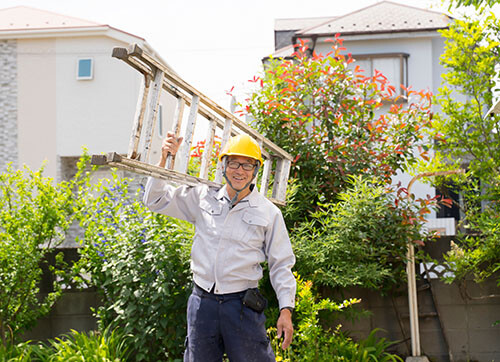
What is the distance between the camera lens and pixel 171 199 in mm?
3646

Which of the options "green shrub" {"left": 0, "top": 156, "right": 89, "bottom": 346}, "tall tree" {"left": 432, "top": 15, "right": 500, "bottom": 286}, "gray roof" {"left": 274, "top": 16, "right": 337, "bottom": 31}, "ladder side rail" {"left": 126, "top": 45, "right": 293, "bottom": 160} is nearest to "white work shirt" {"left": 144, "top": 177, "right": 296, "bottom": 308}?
"ladder side rail" {"left": 126, "top": 45, "right": 293, "bottom": 160}

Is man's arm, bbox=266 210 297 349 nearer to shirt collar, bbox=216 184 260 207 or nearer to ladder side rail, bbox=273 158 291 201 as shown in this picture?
shirt collar, bbox=216 184 260 207

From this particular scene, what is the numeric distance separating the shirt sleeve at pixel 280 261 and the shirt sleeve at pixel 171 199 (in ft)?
1.57

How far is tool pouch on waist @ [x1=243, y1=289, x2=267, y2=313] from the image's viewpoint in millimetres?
3432

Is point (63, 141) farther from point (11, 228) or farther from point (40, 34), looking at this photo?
point (11, 228)

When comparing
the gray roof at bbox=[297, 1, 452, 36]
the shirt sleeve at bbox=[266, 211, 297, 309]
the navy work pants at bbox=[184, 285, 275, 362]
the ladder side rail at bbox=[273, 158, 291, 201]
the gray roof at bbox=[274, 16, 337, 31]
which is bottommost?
the navy work pants at bbox=[184, 285, 275, 362]

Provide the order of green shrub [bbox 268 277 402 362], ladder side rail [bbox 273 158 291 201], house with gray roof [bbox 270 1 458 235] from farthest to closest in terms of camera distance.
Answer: house with gray roof [bbox 270 1 458 235] < ladder side rail [bbox 273 158 291 201] < green shrub [bbox 268 277 402 362]

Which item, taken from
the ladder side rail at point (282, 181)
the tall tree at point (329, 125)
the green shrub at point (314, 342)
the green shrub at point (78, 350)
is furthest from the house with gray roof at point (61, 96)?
the green shrub at point (314, 342)

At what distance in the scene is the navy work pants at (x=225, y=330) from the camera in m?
3.42

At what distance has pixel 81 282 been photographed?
5453 mm

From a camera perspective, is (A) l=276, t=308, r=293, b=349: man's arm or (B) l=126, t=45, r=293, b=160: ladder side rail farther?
(A) l=276, t=308, r=293, b=349: man's arm

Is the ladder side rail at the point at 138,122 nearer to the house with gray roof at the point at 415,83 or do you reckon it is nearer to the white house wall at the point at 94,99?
the house with gray roof at the point at 415,83

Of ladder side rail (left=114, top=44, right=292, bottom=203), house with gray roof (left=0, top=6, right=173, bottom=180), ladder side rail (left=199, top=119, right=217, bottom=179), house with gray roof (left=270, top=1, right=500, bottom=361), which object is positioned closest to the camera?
ladder side rail (left=114, top=44, right=292, bottom=203)

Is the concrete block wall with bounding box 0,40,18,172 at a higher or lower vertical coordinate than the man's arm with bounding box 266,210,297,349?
higher
